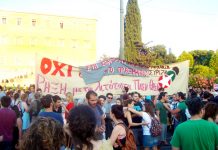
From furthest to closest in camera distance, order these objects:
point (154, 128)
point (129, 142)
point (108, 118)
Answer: point (108, 118) < point (154, 128) < point (129, 142)

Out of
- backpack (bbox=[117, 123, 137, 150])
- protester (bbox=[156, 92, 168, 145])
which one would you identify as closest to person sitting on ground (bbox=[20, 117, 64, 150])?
backpack (bbox=[117, 123, 137, 150])

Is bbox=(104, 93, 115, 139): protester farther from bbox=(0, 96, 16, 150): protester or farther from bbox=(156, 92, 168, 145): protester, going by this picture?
bbox=(0, 96, 16, 150): protester

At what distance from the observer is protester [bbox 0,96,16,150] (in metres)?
7.74

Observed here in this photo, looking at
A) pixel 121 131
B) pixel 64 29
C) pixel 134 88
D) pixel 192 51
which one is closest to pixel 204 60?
pixel 192 51

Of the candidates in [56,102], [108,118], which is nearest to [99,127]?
[56,102]

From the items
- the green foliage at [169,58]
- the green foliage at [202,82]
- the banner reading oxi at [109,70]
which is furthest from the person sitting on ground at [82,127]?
the green foliage at [169,58]

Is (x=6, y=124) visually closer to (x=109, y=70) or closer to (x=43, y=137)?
(x=43, y=137)

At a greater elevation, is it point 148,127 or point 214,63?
point 214,63

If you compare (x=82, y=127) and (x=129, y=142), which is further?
(x=129, y=142)

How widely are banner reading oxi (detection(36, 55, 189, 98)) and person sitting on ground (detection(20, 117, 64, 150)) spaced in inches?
357

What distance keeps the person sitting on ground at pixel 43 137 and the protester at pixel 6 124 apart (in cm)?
511

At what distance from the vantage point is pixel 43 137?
278 cm

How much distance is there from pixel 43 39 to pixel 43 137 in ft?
208

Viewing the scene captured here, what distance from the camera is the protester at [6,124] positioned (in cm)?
774
